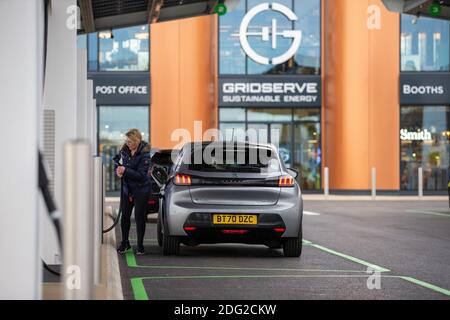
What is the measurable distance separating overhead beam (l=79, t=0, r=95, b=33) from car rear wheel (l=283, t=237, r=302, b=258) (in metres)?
5.85

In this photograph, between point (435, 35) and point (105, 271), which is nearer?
point (105, 271)

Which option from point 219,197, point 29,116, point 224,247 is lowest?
point 224,247

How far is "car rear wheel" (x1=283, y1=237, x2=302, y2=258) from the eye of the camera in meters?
12.0

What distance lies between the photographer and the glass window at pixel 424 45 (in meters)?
33.9

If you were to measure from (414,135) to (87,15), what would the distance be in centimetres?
1972

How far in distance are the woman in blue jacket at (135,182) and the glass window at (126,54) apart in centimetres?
2097

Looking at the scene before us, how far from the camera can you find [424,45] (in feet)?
112

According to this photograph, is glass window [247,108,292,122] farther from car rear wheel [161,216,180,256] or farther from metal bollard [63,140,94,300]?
metal bollard [63,140,94,300]

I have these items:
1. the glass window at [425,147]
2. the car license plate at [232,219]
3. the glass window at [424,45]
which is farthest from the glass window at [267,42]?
the car license plate at [232,219]

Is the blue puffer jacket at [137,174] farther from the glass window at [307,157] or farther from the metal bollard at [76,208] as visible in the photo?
the glass window at [307,157]

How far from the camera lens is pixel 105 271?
31.3 feet

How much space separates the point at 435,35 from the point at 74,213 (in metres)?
31.4
